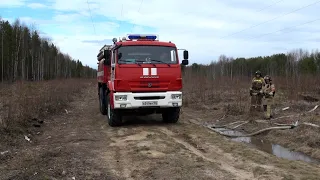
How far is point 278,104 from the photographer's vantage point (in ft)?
51.9

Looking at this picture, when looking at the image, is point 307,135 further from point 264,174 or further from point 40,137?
point 40,137

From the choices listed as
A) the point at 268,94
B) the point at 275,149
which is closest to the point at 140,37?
the point at 268,94

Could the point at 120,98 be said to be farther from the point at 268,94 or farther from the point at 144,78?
the point at 268,94

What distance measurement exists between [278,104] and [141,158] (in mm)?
10399

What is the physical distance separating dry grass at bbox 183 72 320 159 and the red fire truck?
10.5 feet

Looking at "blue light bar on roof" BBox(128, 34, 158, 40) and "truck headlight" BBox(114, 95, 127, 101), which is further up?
"blue light bar on roof" BBox(128, 34, 158, 40)

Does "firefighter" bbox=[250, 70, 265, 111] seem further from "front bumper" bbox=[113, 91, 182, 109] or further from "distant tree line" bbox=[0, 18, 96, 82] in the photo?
"distant tree line" bbox=[0, 18, 96, 82]

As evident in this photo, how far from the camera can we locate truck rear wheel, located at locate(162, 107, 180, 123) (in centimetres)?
1215

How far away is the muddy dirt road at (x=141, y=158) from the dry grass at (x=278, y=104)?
1908 mm

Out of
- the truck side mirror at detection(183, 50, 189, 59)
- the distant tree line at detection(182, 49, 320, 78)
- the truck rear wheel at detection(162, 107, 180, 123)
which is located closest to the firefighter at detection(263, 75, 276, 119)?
the truck rear wheel at detection(162, 107, 180, 123)

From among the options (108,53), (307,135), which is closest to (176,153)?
(307,135)

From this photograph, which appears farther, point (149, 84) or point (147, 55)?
point (147, 55)

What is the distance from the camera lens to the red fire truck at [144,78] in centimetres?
1089

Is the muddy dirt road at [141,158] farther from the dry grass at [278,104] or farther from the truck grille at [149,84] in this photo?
the dry grass at [278,104]
